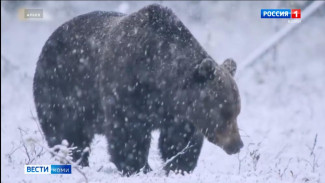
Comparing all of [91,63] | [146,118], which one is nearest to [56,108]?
[91,63]

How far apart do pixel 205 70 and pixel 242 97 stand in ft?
23.1

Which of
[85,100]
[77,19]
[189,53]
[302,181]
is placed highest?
[77,19]

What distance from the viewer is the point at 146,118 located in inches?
226

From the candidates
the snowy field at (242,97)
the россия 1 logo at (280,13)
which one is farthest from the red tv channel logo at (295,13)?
the snowy field at (242,97)

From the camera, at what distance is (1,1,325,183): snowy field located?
18.2 ft

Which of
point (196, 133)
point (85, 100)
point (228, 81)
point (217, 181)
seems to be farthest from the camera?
point (85, 100)

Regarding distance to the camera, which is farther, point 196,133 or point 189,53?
point 196,133

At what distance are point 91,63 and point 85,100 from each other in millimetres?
486

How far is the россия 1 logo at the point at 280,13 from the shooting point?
8178mm

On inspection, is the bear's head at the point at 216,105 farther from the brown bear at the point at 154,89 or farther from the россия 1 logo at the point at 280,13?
the россия 1 logo at the point at 280,13

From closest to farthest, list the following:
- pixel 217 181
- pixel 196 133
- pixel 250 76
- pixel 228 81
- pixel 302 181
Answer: pixel 217 181 < pixel 302 181 < pixel 228 81 < pixel 196 133 < pixel 250 76

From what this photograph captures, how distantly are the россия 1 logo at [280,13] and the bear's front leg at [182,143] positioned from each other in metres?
2.33

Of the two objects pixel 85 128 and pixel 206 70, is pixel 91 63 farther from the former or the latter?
pixel 206 70

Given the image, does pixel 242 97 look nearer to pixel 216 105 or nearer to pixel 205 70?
pixel 216 105
